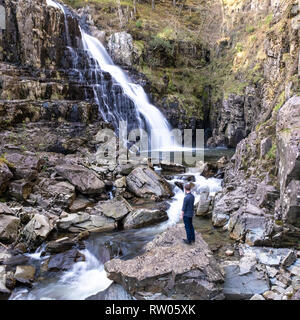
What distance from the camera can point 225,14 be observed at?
1228 inches

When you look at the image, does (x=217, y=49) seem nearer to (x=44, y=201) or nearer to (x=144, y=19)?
(x=144, y=19)

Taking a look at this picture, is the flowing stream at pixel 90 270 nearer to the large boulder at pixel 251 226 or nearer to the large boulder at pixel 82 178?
the large boulder at pixel 251 226

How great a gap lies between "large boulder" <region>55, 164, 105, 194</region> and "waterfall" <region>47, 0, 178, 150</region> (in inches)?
341

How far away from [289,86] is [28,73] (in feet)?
53.9

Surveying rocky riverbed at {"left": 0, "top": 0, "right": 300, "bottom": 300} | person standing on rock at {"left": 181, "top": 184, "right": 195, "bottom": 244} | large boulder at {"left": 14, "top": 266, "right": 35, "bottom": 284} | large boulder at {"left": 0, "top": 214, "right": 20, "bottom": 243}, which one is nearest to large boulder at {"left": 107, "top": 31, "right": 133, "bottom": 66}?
rocky riverbed at {"left": 0, "top": 0, "right": 300, "bottom": 300}

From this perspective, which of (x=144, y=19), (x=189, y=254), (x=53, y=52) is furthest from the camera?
(x=144, y=19)

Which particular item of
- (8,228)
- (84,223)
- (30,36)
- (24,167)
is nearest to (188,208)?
(84,223)

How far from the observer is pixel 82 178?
429 inches

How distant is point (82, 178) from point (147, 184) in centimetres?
287

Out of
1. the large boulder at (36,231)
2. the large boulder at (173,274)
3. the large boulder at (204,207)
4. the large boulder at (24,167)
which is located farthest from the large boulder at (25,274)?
the large boulder at (204,207)

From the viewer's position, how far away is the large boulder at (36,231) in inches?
295

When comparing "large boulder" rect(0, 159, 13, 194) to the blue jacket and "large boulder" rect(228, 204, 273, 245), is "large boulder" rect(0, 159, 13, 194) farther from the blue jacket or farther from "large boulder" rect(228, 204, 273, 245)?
"large boulder" rect(228, 204, 273, 245)

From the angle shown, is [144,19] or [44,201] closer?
[44,201]
